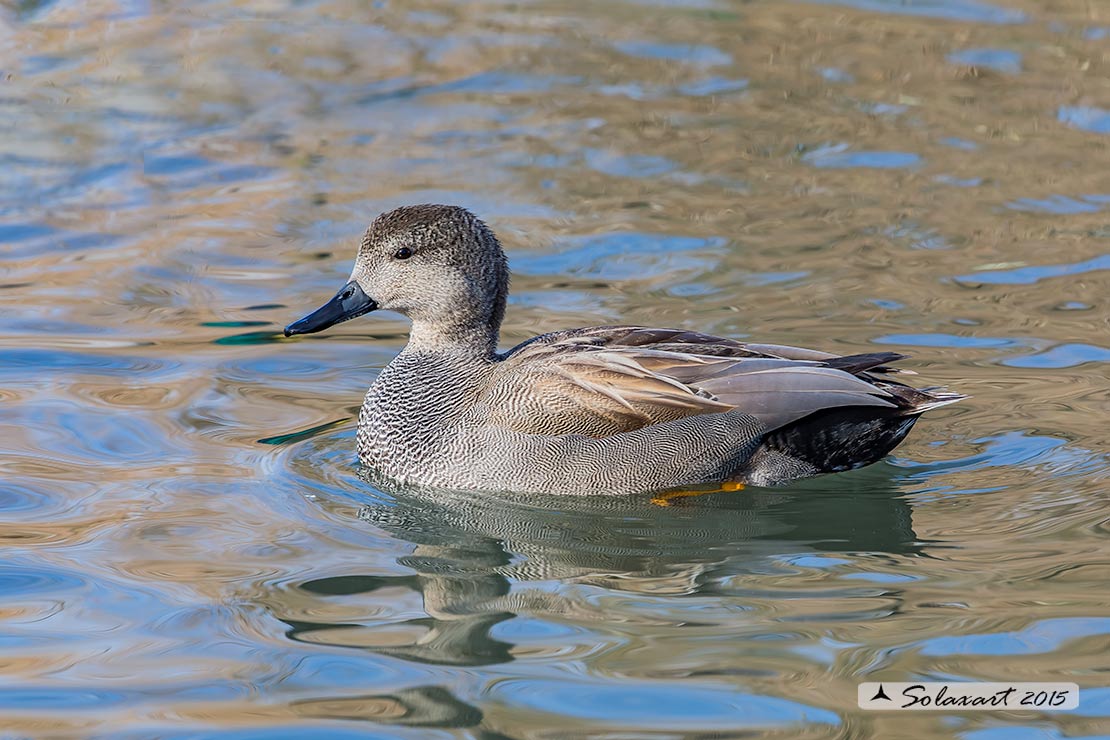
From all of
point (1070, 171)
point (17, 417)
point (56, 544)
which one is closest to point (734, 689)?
point (56, 544)

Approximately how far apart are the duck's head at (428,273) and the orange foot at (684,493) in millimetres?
1144

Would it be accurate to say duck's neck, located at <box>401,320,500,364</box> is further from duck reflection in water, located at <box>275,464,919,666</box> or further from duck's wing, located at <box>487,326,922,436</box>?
duck reflection in water, located at <box>275,464,919,666</box>

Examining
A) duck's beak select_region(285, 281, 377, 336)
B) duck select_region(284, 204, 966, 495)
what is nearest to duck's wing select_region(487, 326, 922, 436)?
duck select_region(284, 204, 966, 495)

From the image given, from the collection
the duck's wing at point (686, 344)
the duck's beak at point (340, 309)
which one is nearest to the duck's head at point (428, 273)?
the duck's beak at point (340, 309)

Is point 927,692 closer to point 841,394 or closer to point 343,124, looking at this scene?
point 841,394

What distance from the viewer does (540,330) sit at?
8477 mm

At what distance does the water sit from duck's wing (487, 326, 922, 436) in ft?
1.22

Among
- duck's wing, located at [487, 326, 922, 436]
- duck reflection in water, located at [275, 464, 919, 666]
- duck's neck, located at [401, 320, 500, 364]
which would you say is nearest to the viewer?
duck reflection in water, located at [275, 464, 919, 666]

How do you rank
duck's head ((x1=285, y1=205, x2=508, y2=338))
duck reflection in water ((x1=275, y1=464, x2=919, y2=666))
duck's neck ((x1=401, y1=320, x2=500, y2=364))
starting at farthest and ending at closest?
1. duck's neck ((x1=401, y1=320, x2=500, y2=364))
2. duck's head ((x1=285, y1=205, x2=508, y2=338))
3. duck reflection in water ((x1=275, y1=464, x2=919, y2=666))

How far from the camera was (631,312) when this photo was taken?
8688mm

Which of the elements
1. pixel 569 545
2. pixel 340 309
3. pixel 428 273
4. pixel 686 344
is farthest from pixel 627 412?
pixel 340 309

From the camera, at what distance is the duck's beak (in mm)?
6930

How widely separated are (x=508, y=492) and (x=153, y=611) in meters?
1.61

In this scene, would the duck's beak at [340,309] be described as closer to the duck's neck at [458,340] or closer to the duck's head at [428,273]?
the duck's head at [428,273]
